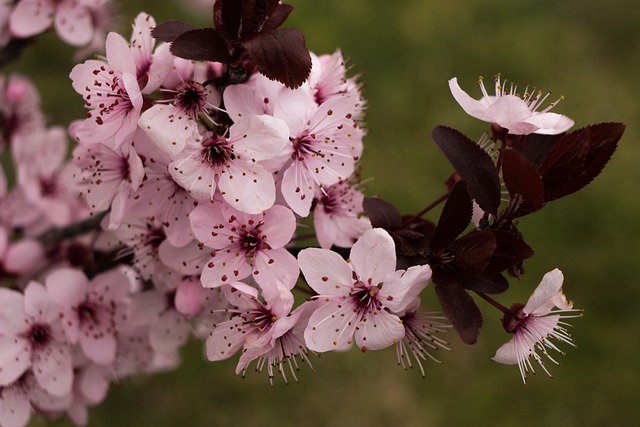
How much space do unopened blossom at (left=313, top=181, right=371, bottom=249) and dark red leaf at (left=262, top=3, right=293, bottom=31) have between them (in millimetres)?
268

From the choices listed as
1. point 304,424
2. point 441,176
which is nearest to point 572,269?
point 441,176

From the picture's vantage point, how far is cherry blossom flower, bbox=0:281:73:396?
4.36 feet

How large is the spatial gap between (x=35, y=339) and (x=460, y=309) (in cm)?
79

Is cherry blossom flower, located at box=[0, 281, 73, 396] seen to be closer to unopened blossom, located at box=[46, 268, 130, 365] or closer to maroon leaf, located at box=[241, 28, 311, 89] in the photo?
unopened blossom, located at box=[46, 268, 130, 365]

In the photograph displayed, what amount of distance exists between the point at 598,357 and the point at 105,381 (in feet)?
6.44

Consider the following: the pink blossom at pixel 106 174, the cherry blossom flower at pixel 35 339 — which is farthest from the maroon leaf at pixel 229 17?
the cherry blossom flower at pixel 35 339

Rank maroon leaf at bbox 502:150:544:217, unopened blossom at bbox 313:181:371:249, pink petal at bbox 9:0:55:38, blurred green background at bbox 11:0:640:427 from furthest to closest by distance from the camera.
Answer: blurred green background at bbox 11:0:640:427
pink petal at bbox 9:0:55:38
unopened blossom at bbox 313:181:371:249
maroon leaf at bbox 502:150:544:217

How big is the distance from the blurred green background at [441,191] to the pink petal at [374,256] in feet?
4.51

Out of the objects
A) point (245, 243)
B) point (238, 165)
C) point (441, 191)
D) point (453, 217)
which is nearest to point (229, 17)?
point (238, 165)

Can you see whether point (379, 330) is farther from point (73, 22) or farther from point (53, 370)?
point (73, 22)

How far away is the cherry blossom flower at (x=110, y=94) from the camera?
3.52 feet

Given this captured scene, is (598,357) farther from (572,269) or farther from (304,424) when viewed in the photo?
(304,424)

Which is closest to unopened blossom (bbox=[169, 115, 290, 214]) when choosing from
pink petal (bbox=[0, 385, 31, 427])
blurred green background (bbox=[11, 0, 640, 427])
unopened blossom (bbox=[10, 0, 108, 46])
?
pink petal (bbox=[0, 385, 31, 427])

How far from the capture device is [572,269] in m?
3.01
